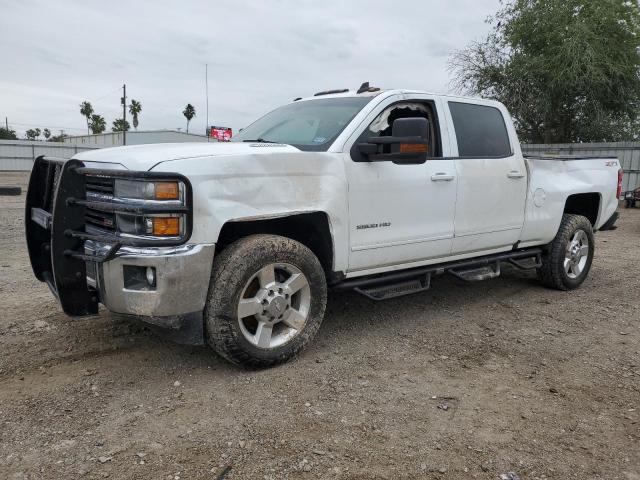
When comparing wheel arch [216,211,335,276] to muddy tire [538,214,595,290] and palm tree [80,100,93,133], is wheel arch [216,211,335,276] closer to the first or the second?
muddy tire [538,214,595,290]

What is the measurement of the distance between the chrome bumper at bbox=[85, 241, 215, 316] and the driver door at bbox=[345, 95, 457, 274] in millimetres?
1206

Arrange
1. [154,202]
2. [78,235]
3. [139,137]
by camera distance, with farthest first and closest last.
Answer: [139,137]
[78,235]
[154,202]

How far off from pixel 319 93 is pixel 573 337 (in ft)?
10.2

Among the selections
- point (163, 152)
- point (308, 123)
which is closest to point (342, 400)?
point (163, 152)

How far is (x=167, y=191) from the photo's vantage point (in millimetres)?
2994

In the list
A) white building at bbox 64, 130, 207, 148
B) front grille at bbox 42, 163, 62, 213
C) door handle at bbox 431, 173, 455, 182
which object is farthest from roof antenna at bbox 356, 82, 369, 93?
white building at bbox 64, 130, 207, 148

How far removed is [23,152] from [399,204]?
37461mm

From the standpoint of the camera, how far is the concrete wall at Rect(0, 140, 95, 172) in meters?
34.2

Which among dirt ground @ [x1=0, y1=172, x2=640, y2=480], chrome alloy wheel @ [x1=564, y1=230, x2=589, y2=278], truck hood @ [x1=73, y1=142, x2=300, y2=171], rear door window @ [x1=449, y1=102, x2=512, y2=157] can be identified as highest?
rear door window @ [x1=449, y1=102, x2=512, y2=157]

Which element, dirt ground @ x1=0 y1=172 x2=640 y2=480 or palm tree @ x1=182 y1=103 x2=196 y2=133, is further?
palm tree @ x1=182 y1=103 x2=196 y2=133

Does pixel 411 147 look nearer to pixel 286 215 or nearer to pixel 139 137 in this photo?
pixel 286 215

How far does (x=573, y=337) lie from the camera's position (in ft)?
14.6

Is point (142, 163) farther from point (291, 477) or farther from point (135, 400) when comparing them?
point (291, 477)

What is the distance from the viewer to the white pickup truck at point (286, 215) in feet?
10.1
